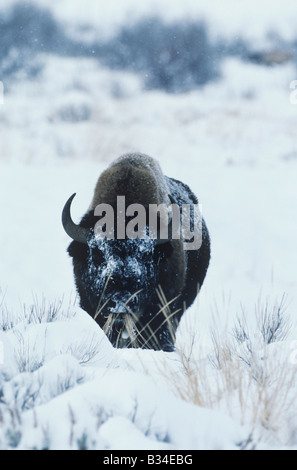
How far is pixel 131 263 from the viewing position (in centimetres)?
450

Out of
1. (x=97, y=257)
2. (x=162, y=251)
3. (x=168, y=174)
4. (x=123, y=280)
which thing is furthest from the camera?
(x=168, y=174)

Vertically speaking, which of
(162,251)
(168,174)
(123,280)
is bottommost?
(123,280)

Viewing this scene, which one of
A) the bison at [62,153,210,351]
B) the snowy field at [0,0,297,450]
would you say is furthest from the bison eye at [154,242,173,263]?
the snowy field at [0,0,297,450]

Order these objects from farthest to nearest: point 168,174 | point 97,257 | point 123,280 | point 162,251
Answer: point 168,174 < point 162,251 < point 97,257 < point 123,280

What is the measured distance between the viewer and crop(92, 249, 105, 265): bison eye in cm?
466

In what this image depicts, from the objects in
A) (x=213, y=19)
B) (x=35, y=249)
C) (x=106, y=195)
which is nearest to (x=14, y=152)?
(x=35, y=249)

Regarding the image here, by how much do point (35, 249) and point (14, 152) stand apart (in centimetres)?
656

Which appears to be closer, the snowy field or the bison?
the snowy field

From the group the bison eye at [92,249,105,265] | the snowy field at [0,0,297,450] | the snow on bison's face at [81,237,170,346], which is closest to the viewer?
the snowy field at [0,0,297,450]

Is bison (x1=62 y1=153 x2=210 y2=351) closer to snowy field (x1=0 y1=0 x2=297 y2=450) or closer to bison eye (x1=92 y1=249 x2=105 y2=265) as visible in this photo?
bison eye (x1=92 y1=249 x2=105 y2=265)

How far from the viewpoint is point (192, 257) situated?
18.4ft

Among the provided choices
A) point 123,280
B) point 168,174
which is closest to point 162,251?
point 123,280

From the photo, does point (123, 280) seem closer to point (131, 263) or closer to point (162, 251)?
point (131, 263)

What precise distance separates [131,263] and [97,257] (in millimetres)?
389
